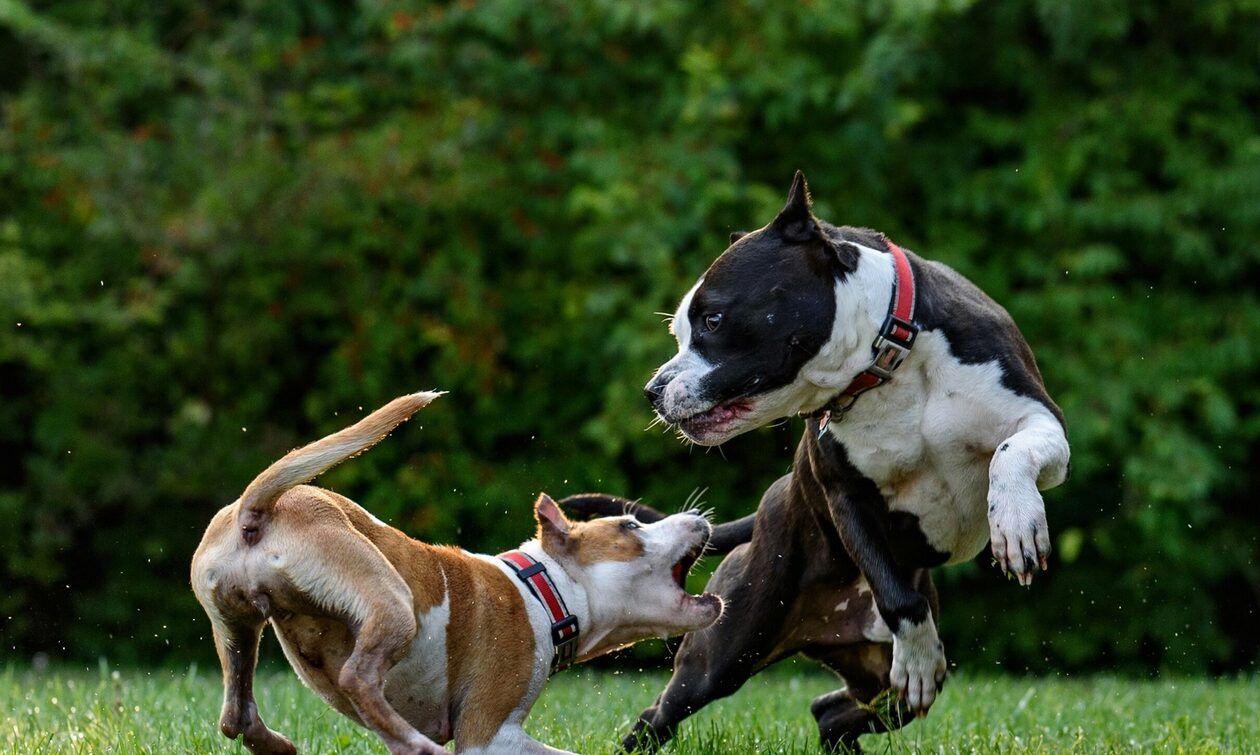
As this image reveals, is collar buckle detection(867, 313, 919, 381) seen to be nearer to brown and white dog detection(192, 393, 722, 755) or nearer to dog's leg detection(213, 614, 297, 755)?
brown and white dog detection(192, 393, 722, 755)

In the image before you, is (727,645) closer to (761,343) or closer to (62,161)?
(761,343)

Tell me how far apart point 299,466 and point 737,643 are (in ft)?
5.70

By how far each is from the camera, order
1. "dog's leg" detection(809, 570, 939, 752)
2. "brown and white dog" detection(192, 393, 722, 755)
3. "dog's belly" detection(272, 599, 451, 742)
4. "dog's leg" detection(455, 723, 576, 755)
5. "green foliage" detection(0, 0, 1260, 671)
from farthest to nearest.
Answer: "green foliage" detection(0, 0, 1260, 671) < "dog's leg" detection(809, 570, 939, 752) < "dog's leg" detection(455, 723, 576, 755) < "dog's belly" detection(272, 599, 451, 742) < "brown and white dog" detection(192, 393, 722, 755)

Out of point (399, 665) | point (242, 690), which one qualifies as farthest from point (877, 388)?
point (242, 690)

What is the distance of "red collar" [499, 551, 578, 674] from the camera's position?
14.6 feet

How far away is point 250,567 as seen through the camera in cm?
387

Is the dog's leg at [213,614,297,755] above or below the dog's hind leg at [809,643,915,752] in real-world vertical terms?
above

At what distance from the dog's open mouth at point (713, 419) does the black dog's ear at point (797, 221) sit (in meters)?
0.50

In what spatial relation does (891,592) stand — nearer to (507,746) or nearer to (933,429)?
(933,429)

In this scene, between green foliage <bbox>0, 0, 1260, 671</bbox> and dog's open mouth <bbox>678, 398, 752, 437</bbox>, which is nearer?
dog's open mouth <bbox>678, 398, 752, 437</bbox>

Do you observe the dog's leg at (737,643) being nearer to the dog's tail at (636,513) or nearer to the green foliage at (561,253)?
the dog's tail at (636,513)

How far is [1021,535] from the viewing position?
13.3 feet

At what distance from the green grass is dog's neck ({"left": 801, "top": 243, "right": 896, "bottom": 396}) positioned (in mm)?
1198

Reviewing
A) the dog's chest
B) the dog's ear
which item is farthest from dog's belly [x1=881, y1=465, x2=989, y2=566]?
the dog's ear
